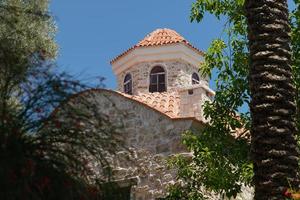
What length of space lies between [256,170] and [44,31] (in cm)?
1553

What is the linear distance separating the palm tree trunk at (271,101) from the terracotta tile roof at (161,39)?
48.4ft

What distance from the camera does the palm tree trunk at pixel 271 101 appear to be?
6559mm

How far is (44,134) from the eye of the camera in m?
A: 4.03

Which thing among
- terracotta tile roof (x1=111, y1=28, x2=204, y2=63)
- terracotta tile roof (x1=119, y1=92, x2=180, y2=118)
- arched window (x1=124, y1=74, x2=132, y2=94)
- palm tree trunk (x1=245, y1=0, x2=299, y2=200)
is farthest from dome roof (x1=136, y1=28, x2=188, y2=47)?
palm tree trunk (x1=245, y1=0, x2=299, y2=200)

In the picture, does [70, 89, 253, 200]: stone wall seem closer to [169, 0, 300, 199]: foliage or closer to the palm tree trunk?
[169, 0, 300, 199]: foliage

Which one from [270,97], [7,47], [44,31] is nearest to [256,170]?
[270,97]

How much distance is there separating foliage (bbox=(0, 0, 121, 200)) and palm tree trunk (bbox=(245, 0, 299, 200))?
2.73 m

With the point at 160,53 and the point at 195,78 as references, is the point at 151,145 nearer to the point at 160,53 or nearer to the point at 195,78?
the point at 160,53

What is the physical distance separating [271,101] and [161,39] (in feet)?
53.6

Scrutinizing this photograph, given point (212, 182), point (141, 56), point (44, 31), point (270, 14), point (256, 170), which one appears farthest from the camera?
point (141, 56)

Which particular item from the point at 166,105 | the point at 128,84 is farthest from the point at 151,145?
the point at 128,84

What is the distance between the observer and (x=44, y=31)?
68.8 feet

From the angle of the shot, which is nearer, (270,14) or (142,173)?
(270,14)

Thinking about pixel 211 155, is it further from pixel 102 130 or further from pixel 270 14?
pixel 102 130
